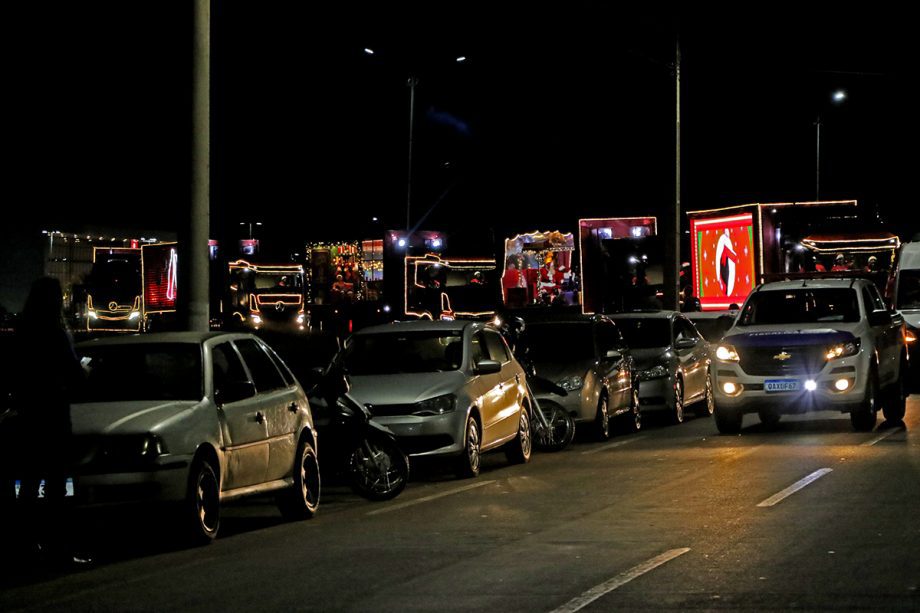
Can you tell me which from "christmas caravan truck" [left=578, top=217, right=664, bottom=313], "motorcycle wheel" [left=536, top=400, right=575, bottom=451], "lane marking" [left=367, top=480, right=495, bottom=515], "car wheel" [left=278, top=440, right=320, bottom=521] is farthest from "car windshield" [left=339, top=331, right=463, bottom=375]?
"christmas caravan truck" [left=578, top=217, right=664, bottom=313]

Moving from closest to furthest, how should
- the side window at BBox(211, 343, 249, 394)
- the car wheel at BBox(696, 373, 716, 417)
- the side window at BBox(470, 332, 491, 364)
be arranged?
the side window at BBox(211, 343, 249, 394) < the side window at BBox(470, 332, 491, 364) < the car wheel at BBox(696, 373, 716, 417)

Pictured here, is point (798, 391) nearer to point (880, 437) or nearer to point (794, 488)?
point (880, 437)

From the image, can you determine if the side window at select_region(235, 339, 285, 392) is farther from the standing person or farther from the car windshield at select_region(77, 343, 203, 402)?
the standing person

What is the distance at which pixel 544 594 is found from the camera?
28.5 ft

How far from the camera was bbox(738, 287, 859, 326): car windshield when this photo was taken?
21578 millimetres

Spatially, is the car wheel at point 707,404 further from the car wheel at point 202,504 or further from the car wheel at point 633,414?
the car wheel at point 202,504

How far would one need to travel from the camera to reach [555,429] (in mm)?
19750

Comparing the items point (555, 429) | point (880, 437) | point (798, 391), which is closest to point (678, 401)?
point (798, 391)

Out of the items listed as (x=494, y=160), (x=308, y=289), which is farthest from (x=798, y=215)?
(x=494, y=160)

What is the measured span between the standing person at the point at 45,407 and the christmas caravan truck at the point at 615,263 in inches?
1065

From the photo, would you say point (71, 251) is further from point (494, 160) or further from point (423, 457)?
point (494, 160)

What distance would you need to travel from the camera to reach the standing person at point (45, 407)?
10453 mm

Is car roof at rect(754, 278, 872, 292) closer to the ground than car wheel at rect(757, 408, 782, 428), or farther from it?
farther from it

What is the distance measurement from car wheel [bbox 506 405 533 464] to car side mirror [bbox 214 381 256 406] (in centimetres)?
640
